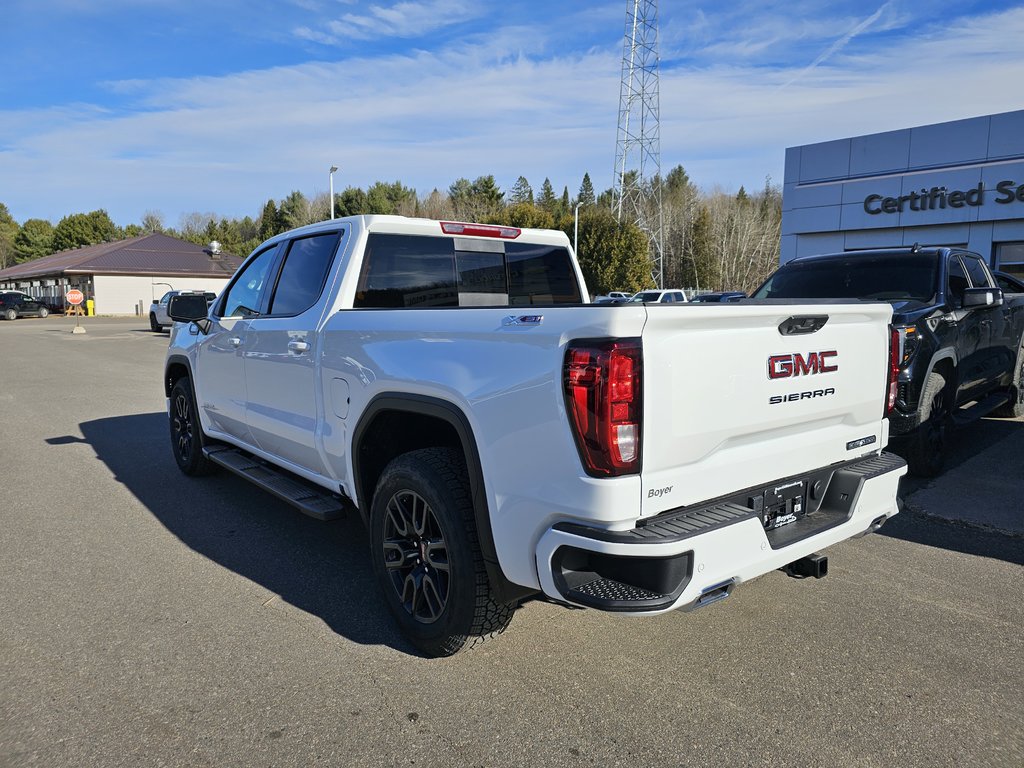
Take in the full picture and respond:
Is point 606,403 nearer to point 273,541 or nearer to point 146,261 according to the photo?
point 273,541

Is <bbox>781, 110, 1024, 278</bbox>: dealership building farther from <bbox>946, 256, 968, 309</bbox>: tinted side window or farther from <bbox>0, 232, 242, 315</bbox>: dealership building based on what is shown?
<bbox>0, 232, 242, 315</bbox>: dealership building

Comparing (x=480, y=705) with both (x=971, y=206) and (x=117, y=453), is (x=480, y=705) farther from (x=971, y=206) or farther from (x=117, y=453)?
(x=971, y=206)

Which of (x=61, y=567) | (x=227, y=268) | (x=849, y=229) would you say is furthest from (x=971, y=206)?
(x=227, y=268)

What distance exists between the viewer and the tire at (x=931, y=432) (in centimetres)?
596

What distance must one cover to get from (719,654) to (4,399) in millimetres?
12030

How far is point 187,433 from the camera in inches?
255

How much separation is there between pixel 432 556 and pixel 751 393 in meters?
1.53

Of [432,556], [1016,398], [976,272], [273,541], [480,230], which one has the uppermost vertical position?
[480,230]

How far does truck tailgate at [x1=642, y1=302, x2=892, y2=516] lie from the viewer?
2.55 m

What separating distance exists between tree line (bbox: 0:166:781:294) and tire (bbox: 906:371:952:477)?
35.2m

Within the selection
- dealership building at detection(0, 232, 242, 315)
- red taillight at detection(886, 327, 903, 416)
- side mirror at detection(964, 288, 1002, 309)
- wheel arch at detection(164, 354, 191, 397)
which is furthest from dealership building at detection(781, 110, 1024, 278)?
dealership building at detection(0, 232, 242, 315)

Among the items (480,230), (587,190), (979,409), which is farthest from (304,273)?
(587,190)

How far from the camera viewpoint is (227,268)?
53.6m

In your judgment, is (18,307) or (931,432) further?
(18,307)
